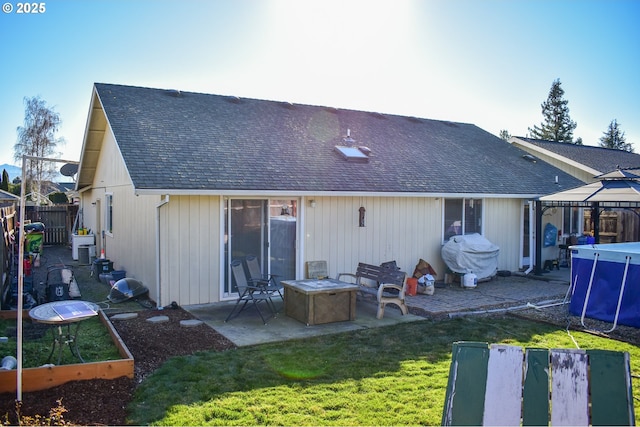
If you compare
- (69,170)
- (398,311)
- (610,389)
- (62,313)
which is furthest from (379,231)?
(69,170)

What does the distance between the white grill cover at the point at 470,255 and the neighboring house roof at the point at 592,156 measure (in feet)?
23.6

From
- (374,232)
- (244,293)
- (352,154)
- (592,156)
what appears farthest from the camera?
(592,156)

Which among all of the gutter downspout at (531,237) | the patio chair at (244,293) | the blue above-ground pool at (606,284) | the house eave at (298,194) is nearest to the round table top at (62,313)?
the patio chair at (244,293)

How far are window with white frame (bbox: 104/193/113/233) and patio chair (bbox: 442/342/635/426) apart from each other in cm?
1265

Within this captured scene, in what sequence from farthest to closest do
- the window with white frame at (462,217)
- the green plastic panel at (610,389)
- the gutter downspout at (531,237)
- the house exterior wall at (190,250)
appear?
the gutter downspout at (531,237), the window with white frame at (462,217), the house exterior wall at (190,250), the green plastic panel at (610,389)

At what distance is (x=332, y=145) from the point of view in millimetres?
→ 13031

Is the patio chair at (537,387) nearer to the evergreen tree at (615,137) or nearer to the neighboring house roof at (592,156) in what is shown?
the neighboring house roof at (592,156)

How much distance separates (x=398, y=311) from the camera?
366 inches

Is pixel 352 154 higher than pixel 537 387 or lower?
higher

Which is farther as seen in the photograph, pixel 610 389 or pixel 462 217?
pixel 462 217

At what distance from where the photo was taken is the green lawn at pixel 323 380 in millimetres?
4555

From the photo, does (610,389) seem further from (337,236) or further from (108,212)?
(108,212)

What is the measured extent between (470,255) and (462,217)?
1.42m

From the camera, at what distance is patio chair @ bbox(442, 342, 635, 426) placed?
10.1 feet
